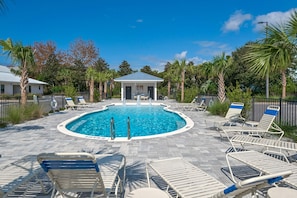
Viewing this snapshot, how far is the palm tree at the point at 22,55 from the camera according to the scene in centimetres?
1270

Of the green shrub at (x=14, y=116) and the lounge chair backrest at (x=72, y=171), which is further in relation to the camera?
the green shrub at (x=14, y=116)

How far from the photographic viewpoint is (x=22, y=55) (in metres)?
12.9

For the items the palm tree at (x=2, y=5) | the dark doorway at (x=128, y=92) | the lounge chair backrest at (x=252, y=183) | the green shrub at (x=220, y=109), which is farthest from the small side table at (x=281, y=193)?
the dark doorway at (x=128, y=92)

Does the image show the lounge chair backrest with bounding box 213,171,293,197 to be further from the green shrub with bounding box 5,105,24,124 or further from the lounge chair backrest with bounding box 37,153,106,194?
the green shrub with bounding box 5,105,24,124

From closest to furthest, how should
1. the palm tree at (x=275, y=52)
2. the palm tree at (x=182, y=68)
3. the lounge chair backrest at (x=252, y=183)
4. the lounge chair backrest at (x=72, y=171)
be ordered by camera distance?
the lounge chair backrest at (x=252, y=183) < the lounge chair backrest at (x=72, y=171) < the palm tree at (x=275, y=52) < the palm tree at (x=182, y=68)

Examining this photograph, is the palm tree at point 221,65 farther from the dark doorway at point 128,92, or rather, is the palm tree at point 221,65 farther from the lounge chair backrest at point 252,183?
the dark doorway at point 128,92

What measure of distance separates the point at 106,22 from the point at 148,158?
29.7 metres

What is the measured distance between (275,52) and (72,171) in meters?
5.92

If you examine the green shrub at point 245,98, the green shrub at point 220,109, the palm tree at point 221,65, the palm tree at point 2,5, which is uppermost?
the palm tree at point 221,65

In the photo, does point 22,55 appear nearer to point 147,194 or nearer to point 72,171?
point 72,171

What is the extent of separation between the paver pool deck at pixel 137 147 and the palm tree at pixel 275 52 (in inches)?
98.1

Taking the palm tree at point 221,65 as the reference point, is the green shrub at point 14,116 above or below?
below

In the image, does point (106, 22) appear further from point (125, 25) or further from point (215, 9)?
point (215, 9)

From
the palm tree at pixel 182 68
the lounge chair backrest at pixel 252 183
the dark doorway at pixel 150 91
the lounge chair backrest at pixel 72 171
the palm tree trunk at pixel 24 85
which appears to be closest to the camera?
the lounge chair backrest at pixel 252 183
